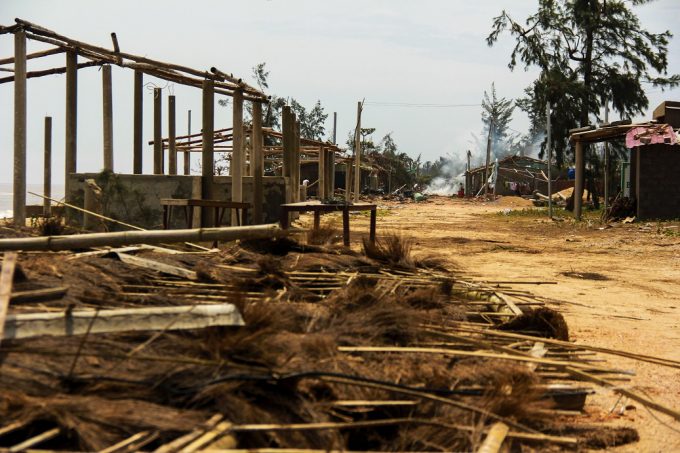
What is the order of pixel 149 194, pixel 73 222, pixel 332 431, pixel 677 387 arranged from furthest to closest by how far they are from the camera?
pixel 149 194, pixel 73 222, pixel 677 387, pixel 332 431

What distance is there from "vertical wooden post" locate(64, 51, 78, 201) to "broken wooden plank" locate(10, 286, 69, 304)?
8213 millimetres

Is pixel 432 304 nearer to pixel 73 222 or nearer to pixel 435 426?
pixel 435 426

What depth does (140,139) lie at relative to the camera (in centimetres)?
1374

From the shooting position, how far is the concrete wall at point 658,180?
17.9 m

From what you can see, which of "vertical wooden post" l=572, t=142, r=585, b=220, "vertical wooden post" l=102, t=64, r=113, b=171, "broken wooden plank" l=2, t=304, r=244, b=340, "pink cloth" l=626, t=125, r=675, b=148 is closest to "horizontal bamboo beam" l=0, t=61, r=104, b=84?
"vertical wooden post" l=102, t=64, r=113, b=171

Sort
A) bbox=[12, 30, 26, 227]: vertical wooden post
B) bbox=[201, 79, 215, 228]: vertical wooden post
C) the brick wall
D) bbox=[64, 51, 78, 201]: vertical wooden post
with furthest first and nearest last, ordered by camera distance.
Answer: the brick wall → bbox=[64, 51, 78, 201]: vertical wooden post → bbox=[201, 79, 215, 228]: vertical wooden post → bbox=[12, 30, 26, 227]: vertical wooden post

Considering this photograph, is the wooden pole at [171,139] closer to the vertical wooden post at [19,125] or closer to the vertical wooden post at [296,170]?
the vertical wooden post at [296,170]

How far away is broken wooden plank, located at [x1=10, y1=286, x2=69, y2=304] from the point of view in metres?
3.15

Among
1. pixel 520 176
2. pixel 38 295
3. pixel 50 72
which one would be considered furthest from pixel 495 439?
pixel 520 176

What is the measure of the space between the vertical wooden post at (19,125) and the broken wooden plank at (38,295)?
6.61m

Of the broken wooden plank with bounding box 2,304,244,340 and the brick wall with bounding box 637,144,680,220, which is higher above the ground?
the brick wall with bounding box 637,144,680,220

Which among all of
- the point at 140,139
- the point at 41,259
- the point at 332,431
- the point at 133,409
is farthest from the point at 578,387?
the point at 140,139

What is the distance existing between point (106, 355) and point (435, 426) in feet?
4.48

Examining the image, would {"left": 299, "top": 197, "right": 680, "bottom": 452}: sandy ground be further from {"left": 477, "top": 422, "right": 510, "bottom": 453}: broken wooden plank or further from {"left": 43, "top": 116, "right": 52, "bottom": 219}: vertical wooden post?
{"left": 43, "top": 116, "right": 52, "bottom": 219}: vertical wooden post
